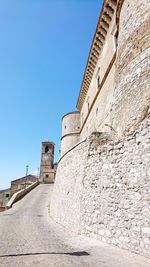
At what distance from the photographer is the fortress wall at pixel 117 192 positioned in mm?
4547

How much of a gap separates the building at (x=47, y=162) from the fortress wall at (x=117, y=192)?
3616cm

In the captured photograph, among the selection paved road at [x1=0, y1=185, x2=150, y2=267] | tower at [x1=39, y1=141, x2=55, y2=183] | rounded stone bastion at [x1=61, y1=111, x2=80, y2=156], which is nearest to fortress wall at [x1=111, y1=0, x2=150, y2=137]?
paved road at [x1=0, y1=185, x2=150, y2=267]

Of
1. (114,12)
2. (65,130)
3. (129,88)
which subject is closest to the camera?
(129,88)

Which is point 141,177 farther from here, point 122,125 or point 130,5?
point 130,5

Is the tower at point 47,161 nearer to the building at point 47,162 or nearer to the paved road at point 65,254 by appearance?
the building at point 47,162

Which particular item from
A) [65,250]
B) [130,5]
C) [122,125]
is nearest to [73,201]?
[65,250]

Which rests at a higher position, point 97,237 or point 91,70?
point 91,70

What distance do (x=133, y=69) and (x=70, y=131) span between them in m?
20.0

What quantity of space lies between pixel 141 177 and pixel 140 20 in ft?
18.9

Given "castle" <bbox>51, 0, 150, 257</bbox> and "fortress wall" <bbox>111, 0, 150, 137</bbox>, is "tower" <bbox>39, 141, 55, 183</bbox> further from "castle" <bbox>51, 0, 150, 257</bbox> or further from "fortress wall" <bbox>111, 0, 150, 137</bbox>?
"fortress wall" <bbox>111, 0, 150, 137</bbox>

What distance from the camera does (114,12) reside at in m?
10.3

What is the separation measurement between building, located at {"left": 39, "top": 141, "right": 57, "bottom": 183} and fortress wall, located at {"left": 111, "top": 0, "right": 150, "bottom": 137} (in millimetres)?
36940

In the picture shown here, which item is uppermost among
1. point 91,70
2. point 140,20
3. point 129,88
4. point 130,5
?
point 91,70

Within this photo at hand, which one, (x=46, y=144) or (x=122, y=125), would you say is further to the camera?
(x=46, y=144)
